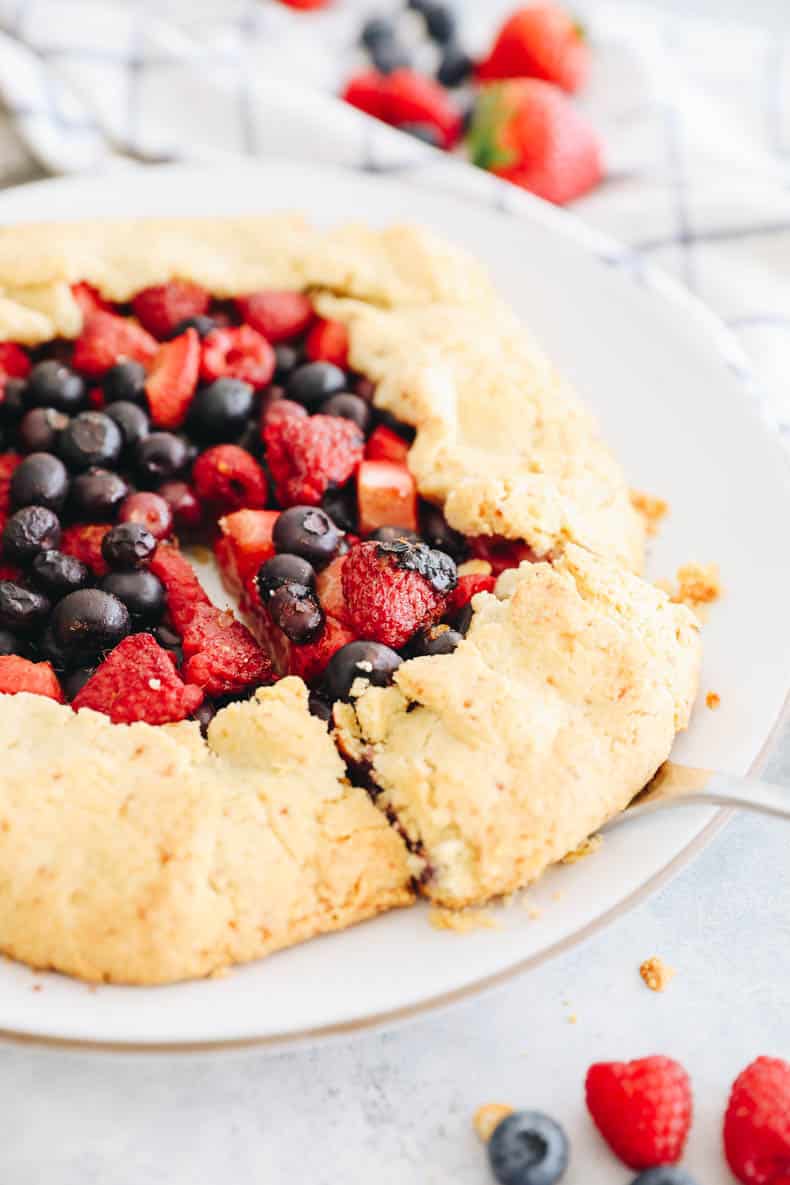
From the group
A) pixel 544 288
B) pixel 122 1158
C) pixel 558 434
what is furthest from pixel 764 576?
pixel 122 1158

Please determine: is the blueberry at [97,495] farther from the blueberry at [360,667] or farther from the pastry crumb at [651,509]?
the pastry crumb at [651,509]

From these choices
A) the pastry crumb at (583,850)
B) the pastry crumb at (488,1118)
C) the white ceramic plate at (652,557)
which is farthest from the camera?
the pastry crumb at (583,850)

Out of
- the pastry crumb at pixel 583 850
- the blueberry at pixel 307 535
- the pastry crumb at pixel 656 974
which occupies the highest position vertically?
the blueberry at pixel 307 535

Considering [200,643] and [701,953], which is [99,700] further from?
[701,953]

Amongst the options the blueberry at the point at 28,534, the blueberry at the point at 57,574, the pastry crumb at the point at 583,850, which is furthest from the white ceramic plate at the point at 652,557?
the blueberry at the point at 28,534

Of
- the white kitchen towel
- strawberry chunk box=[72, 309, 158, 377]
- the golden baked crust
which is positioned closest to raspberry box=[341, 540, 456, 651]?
the golden baked crust

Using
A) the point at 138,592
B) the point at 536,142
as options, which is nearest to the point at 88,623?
the point at 138,592

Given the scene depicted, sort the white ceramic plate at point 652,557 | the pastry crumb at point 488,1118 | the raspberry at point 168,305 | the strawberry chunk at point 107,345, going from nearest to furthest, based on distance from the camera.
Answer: the white ceramic plate at point 652,557, the pastry crumb at point 488,1118, the strawberry chunk at point 107,345, the raspberry at point 168,305
